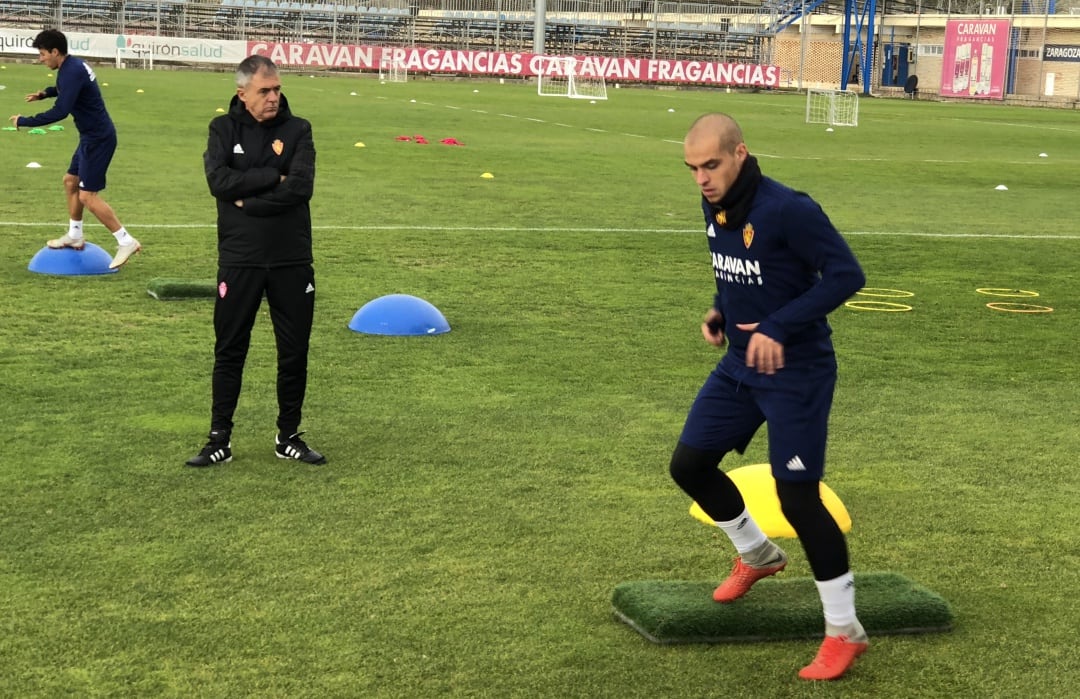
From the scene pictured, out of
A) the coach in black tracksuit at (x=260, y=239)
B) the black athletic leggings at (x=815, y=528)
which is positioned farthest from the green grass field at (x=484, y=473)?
the black athletic leggings at (x=815, y=528)

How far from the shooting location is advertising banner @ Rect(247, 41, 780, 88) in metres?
65.9

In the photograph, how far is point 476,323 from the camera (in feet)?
38.4

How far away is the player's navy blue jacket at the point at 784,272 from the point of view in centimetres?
495

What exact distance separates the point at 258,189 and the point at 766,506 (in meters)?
2.88

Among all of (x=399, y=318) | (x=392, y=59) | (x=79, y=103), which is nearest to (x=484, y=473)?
(x=399, y=318)

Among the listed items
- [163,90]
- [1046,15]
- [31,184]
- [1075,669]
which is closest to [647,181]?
[31,184]

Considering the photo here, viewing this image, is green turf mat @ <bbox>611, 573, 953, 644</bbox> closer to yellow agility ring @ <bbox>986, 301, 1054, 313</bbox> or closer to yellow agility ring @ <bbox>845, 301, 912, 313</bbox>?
yellow agility ring @ <bbox>845, 301, 912, 313</bbox>

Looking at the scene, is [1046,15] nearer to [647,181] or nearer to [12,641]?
[647,181]

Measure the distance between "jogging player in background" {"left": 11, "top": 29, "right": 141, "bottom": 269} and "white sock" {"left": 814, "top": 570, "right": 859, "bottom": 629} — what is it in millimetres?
9408

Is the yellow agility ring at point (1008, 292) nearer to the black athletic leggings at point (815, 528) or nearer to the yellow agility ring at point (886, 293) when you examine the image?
the yellow agility ring at point (886, 293)

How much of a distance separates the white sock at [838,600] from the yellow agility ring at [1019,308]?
8.43 meters

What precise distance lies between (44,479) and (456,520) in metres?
2.03

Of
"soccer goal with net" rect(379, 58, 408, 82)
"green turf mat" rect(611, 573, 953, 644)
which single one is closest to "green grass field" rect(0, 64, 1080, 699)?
"green turf mat" rect(611, 573, 953, 644)

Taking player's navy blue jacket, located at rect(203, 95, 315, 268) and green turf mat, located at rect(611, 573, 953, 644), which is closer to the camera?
green turf mat, located at rect(611, 573, 953, 644)
